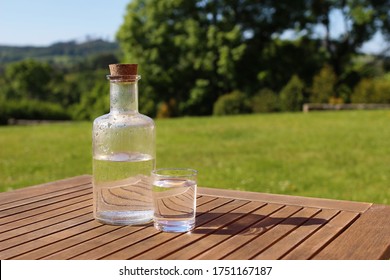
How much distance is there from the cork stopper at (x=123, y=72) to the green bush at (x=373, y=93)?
57.0ft

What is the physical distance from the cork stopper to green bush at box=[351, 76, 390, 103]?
17.4 metres

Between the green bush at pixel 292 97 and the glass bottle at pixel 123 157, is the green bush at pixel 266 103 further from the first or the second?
the glass bottle at pixel 123 157

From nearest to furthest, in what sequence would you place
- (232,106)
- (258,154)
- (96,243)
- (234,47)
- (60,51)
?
(96,243)
(258,154)
(232,106)
(234,47)
(60,51)

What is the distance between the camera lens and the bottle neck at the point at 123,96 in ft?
5.06

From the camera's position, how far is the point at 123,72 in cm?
153

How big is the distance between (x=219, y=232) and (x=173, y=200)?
0.54 ft

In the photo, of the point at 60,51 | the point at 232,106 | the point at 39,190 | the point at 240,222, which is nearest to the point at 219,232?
the point at 240,222

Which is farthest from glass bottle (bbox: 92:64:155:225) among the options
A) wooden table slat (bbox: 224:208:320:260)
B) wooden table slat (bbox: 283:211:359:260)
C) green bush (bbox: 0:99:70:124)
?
green bush (bbox: 0:99:70:124)

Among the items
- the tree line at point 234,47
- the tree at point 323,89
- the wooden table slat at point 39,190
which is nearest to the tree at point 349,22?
the tree line at point 234,47

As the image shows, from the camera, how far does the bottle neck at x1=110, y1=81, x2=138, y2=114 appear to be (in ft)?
5.06

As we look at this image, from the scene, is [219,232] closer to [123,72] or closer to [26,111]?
[123,72]

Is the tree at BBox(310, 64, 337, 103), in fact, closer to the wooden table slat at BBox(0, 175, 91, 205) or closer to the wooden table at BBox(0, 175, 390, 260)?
the wooden table slat at BBox(0, 175, 91, 205)

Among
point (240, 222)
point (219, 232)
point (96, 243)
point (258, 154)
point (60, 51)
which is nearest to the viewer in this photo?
point (96, 243)
